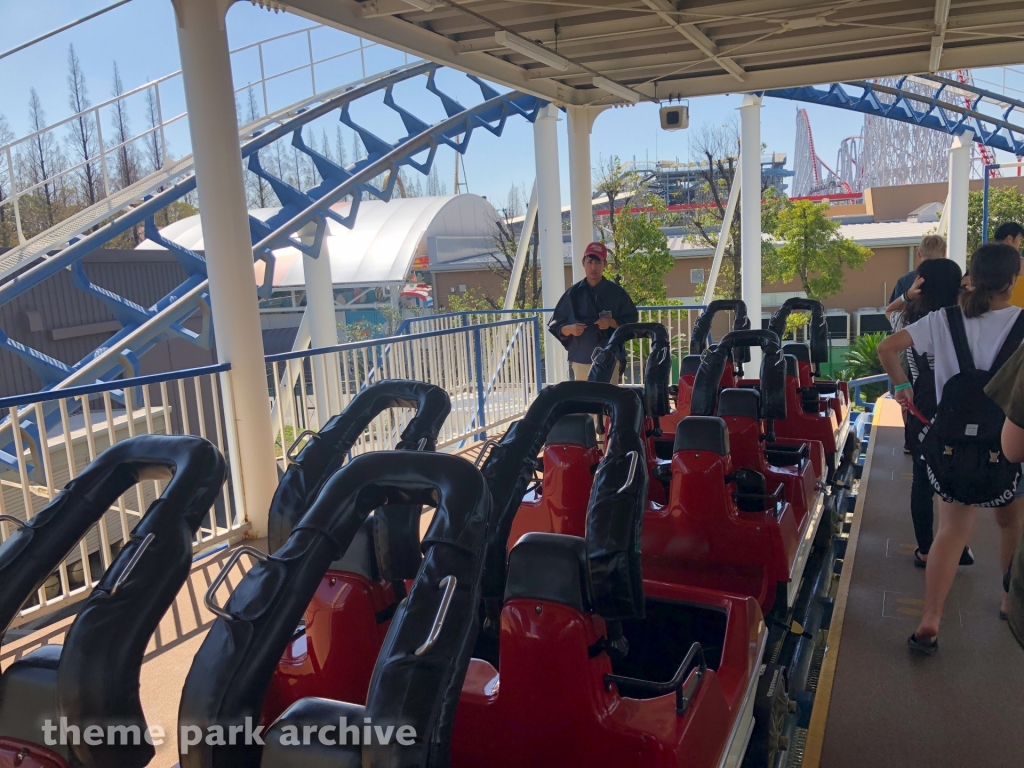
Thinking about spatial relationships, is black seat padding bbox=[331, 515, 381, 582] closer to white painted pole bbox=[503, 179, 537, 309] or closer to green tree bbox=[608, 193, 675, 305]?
white painted pole bbox=[503, 179, 537, 309]

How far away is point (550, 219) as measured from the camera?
26.8ft

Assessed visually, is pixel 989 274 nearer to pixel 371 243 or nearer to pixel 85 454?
pixel 85 454

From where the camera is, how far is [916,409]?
120 inches

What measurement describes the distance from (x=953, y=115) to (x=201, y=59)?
1518cm

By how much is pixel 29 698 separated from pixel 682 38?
6.17 meters

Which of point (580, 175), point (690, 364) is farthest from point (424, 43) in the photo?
point (690, 364)

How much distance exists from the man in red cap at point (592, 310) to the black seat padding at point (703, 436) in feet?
7.30

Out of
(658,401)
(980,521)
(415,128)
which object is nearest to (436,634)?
(658,401)

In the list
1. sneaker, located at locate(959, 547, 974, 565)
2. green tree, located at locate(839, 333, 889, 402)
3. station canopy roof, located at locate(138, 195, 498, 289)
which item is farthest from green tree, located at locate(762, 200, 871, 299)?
sneaker, located at locate(959, 547, 974, 565)

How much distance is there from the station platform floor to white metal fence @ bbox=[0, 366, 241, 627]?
230 cm

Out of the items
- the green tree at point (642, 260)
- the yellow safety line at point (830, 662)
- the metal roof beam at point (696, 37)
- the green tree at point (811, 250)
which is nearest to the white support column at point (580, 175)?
the metal roof beam at point (696, 37)

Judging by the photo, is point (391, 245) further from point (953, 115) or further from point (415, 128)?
point (953, 115)

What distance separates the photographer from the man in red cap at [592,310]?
5246 mm

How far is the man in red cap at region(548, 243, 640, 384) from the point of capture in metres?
5.25
